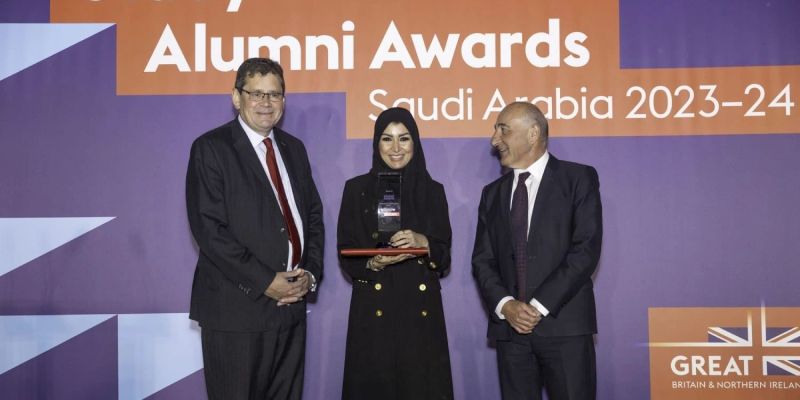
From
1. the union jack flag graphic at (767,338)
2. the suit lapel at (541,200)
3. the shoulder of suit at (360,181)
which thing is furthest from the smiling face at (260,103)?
the union jack flag graphic at (767,338)

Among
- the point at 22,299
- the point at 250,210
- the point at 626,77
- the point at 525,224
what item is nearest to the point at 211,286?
the point at 250,210

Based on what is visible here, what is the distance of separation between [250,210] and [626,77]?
8.36 ft

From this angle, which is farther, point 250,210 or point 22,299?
point 22,299

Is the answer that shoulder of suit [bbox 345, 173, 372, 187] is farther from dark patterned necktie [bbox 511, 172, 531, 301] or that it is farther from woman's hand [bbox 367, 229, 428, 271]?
dark patterned necktie [bbox 511, 172, 531, 301]

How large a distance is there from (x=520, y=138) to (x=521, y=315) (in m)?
0.90

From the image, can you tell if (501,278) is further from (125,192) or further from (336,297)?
(125,192)

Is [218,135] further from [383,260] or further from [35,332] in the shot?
[35,332]

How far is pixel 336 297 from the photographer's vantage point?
4445mm

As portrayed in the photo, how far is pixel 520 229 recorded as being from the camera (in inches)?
138

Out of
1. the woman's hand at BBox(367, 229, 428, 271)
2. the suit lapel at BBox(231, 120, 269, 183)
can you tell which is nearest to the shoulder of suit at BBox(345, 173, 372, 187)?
the woman's hand at BBox(367, 229, 428, 271)

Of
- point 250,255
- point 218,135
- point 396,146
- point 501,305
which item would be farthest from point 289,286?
point 501,305

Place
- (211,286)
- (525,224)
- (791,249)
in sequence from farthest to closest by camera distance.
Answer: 1. (791,249)
2. (525,224)
3. (211,286)

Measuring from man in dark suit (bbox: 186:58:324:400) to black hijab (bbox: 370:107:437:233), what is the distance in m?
0.50

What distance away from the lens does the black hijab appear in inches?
141
